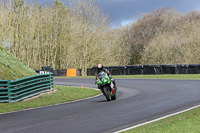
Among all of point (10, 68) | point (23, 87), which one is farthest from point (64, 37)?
point (23, 87)

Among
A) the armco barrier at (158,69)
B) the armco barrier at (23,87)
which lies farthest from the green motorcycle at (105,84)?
the armco barrier at (158,69)

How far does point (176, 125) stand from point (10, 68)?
13752mm

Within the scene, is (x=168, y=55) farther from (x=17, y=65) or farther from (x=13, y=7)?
(x=17, y=65)

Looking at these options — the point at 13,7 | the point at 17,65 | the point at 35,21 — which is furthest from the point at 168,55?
the point at 17,65

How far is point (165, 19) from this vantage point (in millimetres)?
78812

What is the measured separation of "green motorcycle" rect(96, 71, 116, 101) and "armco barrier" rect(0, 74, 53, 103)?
4068 mm

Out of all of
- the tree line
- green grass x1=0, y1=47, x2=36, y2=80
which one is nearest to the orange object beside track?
the tree line

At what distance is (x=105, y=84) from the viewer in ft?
48.1

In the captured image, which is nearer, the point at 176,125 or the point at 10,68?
the point at 176,125

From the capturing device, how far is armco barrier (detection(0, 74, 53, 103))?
→ 1575 cm

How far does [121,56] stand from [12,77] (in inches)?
2315

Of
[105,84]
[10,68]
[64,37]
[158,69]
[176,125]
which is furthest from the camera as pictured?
[64,37]

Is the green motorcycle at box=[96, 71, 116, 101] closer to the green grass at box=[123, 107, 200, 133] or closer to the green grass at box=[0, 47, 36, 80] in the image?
the green grass at box=[123, 107, 200, 133]

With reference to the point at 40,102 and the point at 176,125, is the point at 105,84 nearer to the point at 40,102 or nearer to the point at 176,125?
the point at 40,102
